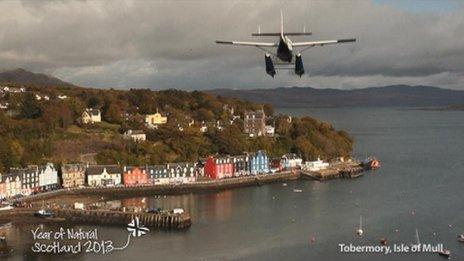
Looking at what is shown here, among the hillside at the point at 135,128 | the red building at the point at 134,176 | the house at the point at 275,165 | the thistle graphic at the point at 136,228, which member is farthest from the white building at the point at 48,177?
the house at the point at 275,165

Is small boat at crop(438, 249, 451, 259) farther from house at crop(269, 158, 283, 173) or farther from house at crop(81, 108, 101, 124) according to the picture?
house at crop(81, 108, 101, 124)

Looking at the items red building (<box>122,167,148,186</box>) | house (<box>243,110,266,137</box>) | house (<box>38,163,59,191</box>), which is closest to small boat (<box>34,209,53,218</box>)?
house (<box>38,163,59,191</box>)

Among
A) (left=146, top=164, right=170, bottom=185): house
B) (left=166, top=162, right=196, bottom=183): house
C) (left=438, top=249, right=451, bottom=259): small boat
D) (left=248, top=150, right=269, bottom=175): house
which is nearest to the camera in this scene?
(left=438, top=249, right=451, bottom=259): small boat

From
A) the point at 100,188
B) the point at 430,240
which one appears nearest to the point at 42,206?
the point at 100,188

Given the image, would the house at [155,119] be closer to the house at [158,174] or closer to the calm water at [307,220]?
the house at [158,174]

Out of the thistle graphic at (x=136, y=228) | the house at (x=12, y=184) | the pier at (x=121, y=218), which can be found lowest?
the thistle graphic at (x=136, y=228)
